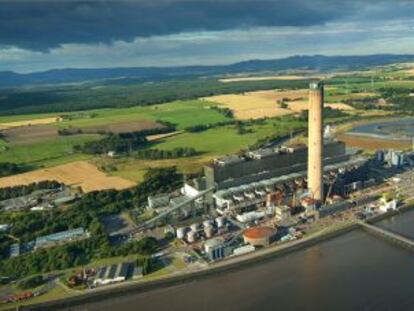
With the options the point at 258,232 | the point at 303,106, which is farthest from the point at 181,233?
the point at 303,106

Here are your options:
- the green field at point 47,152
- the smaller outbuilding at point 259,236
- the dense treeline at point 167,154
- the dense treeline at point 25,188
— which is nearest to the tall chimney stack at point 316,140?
the smaller outbuilding at point 259,236

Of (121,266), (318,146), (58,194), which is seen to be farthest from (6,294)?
(318,146)

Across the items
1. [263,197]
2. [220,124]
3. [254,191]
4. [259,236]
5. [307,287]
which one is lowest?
[307,287]

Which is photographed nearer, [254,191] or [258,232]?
[258,232]

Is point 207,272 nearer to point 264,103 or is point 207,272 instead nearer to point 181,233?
point 181,233

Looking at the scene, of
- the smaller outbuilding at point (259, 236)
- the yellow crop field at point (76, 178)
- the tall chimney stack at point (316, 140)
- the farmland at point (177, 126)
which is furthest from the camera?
the farmland at point (177, 126)

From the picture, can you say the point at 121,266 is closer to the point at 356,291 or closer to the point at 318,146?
the point at 356,291

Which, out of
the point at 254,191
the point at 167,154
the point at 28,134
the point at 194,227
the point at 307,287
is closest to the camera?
the point at 307,287

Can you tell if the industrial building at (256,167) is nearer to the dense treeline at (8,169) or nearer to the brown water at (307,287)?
the brown water at (307,287)
